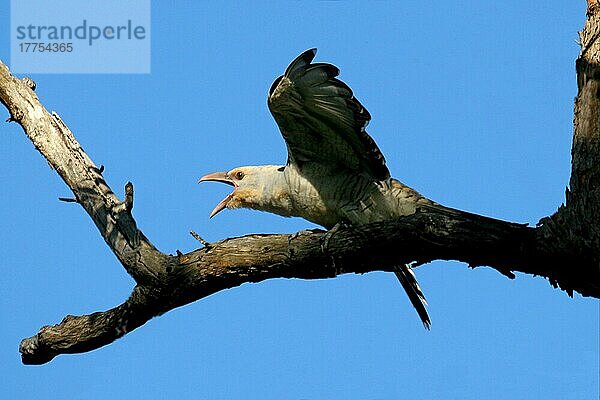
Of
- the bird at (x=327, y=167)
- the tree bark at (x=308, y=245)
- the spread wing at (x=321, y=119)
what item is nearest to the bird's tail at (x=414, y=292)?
the bird at (x=327, y=167)

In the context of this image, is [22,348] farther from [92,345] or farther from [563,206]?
[563,206]

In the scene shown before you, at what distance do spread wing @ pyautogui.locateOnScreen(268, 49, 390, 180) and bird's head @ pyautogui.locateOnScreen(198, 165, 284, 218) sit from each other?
0.29 metres

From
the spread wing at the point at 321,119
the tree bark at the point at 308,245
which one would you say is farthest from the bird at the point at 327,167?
the tree bark at the point at 308,245

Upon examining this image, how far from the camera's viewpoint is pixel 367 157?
7211 millimetres

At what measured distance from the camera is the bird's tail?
25.9 ft

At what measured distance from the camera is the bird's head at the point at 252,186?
7.76 metres

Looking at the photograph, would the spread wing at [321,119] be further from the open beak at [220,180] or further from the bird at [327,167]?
the open beak at [220,180]

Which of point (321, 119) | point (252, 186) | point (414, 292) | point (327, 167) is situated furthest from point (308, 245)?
point (414, 292)

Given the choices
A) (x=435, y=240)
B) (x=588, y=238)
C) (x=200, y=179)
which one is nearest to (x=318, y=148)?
(x=200, y=179)

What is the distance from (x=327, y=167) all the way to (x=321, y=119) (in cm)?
53

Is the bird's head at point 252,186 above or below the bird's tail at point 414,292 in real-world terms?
above

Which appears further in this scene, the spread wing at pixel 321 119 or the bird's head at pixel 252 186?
the bird's head at pixel 252 186

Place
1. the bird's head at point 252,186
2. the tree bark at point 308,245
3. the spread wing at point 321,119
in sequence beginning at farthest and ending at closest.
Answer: the bird's head at point 252,186, the spread wing at point 321,119, the tree bark at point 308,245

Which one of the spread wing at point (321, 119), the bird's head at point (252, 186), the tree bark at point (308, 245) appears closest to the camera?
the tree bark at point (308, 245)
